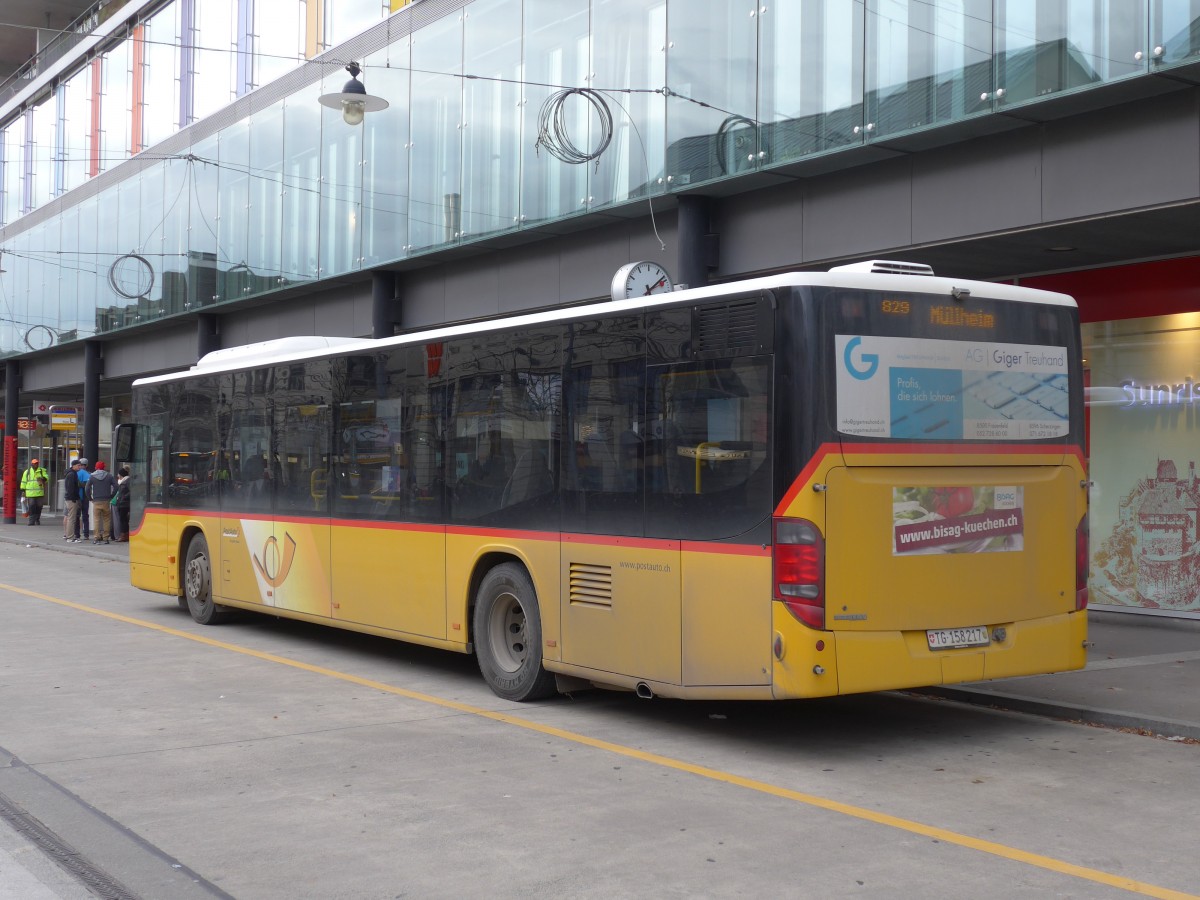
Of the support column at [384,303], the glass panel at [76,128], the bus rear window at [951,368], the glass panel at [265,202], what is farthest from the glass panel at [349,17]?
the glass panel at [76,128]

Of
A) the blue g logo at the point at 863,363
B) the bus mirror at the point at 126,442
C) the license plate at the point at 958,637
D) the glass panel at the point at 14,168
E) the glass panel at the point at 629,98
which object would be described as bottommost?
the license plate at the point at 958,637

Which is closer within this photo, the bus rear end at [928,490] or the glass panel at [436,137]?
the bus rear end at [928,490]

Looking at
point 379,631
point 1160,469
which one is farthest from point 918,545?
point 1160,469

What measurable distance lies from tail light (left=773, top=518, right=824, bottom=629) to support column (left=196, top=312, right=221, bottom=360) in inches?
911

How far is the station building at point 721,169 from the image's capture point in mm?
11734

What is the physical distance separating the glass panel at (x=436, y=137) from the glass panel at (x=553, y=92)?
1.90 meters

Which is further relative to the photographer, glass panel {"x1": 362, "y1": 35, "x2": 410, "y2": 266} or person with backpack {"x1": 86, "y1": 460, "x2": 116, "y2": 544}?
person with backpack {"x1": 86, "y1": 460, "x2": 116, "y2": 544}

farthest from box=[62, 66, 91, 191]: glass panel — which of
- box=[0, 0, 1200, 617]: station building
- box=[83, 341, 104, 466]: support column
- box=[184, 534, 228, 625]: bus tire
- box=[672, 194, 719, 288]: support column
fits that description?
box=[672, 194, 719, 288]: support column

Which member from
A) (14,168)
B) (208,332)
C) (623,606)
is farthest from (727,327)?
(14,168)

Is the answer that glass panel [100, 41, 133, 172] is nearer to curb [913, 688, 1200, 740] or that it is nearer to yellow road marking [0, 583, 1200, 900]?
yellow road marking [0, 583, 1200, 900]

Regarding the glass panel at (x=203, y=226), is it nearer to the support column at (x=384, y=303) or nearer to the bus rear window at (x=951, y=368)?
the support column at (x=384, y=303)

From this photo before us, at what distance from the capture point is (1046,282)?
1520 cm

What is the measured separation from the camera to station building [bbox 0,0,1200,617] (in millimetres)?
11734

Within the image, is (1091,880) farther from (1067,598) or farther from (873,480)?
(1067,598)
